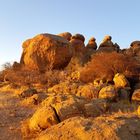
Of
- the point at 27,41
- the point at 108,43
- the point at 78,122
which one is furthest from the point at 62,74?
the point at 78,122

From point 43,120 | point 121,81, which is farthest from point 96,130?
point 121,81

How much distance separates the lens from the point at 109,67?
1720 cm

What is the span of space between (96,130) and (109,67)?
1125cm

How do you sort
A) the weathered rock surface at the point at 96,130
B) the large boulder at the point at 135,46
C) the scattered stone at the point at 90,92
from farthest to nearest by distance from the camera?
the large boulder at the point at 135,46
the scattered stone at the point at 90,92
the weathered rock surface at the point at 96,130

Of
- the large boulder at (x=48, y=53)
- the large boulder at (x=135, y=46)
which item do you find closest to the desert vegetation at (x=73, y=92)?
the large boulder at (x=48, y=53)

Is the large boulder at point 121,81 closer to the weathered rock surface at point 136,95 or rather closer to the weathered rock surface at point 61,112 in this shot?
the weathered rock surface at point 136,95

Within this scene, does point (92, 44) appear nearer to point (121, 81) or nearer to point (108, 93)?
point (121, 81)

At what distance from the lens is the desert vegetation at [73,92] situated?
6438mm

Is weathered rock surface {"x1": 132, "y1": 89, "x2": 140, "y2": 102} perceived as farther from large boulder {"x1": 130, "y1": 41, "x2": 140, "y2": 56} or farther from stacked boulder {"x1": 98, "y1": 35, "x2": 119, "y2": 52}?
stacked boulder {"x1": 98, "y1": 35, "x2": 119, "y2": 52}

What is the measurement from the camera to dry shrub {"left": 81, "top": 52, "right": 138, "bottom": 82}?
16703 mm

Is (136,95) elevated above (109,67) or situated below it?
below

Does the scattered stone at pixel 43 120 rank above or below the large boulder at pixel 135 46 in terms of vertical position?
below

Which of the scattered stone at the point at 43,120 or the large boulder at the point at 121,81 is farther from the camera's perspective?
the large boulder at the point at 121,81

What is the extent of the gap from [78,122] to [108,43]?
2443cm
